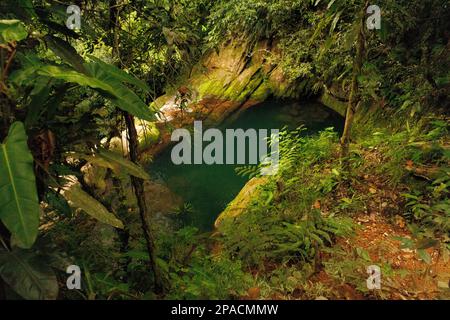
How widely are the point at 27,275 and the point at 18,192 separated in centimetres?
45

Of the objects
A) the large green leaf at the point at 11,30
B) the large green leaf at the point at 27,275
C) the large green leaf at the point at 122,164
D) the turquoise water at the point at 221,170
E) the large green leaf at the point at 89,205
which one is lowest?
the turquoise water at the point at 221,170

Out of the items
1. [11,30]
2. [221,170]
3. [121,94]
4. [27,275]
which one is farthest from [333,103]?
[27,275]

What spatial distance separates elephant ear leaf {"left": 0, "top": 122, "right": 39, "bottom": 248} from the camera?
1.59 m

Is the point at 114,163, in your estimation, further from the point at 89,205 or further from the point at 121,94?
the point at 121,94

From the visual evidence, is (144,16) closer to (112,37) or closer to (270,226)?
(112,37)

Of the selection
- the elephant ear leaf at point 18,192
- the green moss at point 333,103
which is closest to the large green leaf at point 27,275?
the elephant ear leaf at point 18,192

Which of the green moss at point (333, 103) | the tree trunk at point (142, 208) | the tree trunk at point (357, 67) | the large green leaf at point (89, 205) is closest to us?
the large green leaf at point (89, 205)

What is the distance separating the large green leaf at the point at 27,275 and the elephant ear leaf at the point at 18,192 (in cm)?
23

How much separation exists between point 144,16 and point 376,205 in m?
3.21

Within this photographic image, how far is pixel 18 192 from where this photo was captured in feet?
5.37

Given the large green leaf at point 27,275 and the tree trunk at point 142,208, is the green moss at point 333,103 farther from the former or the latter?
the large green leaf at point 27,275

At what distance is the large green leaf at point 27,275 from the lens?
1.74m

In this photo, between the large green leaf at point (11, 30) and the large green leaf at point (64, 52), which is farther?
the large green leaf at point (64, 52)

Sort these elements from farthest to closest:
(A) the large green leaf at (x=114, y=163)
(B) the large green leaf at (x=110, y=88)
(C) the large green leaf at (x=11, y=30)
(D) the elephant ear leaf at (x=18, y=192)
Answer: (A) the large green leaf at (x=114, y=163) < (B) the large green leaf at (x=110, y=88) < (C) the large green leaf at (x=11, y=30) < (D) the elephant ear leaf at (x=18, y=192)
